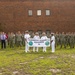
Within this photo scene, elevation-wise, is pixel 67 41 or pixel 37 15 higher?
pixel 37 15

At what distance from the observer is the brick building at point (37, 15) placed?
Answer: 170ft

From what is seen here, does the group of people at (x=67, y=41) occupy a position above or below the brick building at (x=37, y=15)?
below

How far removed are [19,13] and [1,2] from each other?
11.8ft

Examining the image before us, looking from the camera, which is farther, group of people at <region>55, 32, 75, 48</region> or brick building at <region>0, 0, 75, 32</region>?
brick building at <region>0, 0, 75, 32</region>

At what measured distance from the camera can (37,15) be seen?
52.3 metres

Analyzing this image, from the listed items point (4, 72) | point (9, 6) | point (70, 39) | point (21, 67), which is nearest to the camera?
point (4, 72)

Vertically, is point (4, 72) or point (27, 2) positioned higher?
point (27, 2)

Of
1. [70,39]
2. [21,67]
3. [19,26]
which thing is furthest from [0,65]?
[19,26]

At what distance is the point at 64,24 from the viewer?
5231 centimetres

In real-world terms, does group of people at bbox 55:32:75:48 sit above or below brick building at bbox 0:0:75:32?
below

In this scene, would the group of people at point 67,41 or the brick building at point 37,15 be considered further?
the brick building at point 37,15

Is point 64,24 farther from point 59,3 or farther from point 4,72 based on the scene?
point 4,72

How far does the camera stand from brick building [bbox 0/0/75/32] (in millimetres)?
51812

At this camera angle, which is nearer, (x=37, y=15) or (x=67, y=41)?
(x=67, y=41)
